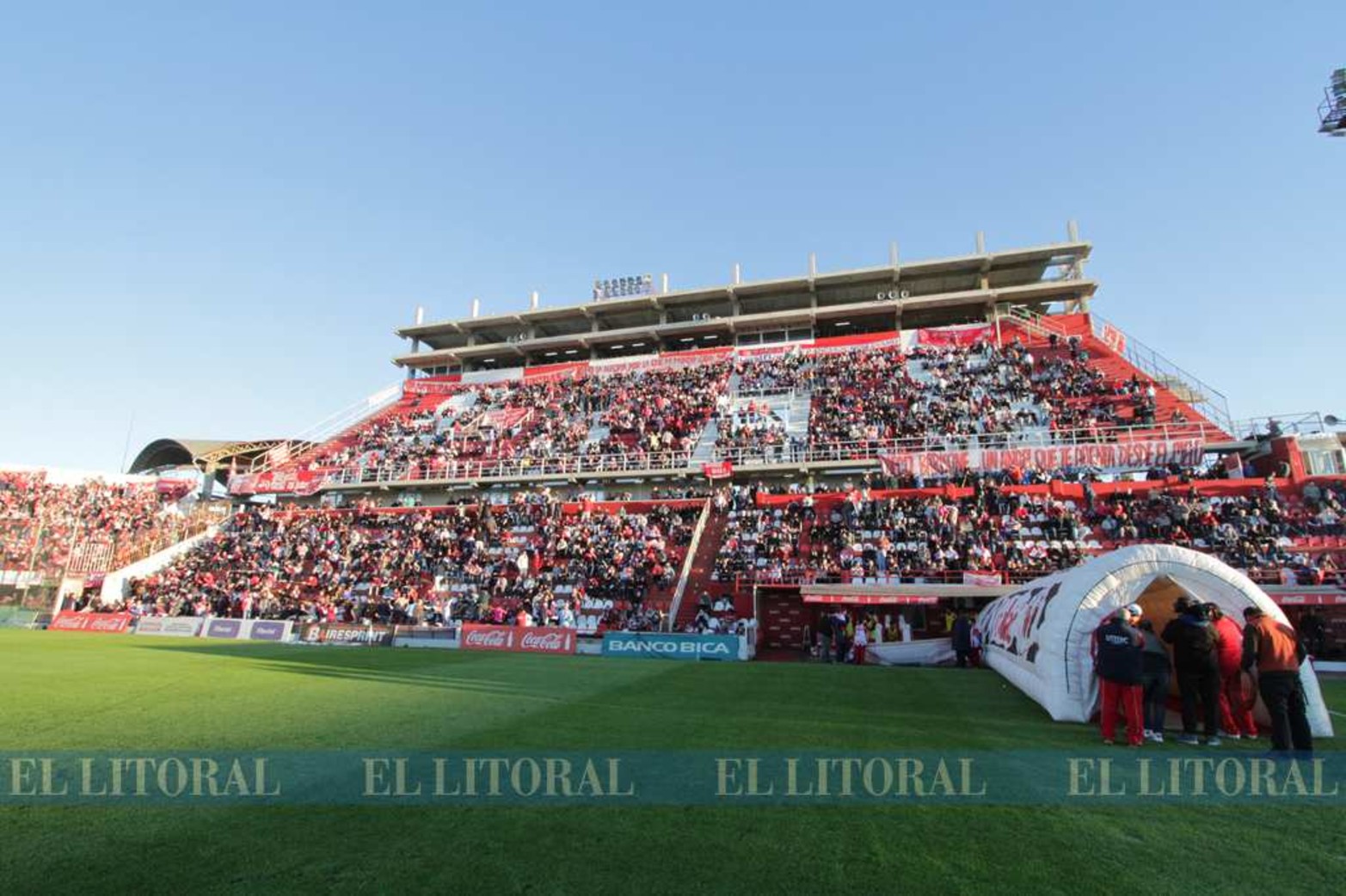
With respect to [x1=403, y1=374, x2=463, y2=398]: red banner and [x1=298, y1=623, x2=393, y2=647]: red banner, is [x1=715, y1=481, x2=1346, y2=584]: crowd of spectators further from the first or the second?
[x1=403, y1=374, x2=463, y2=398]: red banner

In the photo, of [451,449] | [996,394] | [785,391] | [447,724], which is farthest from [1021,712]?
[451,449]

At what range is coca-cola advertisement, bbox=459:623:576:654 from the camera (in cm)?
2233

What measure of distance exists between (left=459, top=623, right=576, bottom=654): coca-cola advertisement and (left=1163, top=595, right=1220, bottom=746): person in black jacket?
56.3 feet

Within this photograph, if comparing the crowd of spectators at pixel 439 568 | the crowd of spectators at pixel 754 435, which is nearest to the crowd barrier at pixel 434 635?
the crowd of spectators at pixel 439 568

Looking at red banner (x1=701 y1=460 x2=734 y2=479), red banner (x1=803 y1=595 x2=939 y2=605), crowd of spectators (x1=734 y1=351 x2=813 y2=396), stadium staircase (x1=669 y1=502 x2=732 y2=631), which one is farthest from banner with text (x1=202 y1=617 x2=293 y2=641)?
crowd of spectators (x1=734 y1=351 x2=813 y2=396)

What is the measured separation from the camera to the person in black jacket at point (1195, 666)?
26.1 feet

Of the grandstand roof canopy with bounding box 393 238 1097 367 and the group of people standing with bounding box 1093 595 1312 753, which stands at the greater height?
the grandstand roof canopy with bounding box 393 238 1097 367

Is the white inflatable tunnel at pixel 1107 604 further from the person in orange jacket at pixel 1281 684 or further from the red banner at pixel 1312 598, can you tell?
the red banner at pixel 1312 598

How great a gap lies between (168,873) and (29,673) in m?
12.1

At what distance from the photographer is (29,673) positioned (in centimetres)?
1224

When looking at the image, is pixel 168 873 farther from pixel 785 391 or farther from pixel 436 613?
pixel 785 391

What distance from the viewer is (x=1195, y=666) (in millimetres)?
7969

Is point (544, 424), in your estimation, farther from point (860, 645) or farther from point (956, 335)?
point (860, 645)

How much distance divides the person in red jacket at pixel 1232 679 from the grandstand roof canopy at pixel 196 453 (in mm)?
52879
